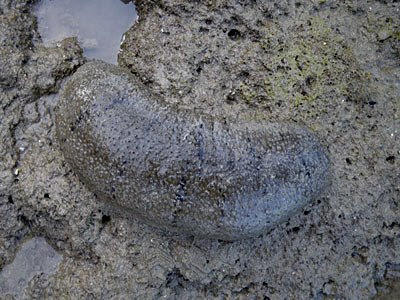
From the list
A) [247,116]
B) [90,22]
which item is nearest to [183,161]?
[247,116]

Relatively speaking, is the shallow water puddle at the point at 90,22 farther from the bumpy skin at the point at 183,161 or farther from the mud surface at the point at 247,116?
the bumpy skin at the point at 183,161

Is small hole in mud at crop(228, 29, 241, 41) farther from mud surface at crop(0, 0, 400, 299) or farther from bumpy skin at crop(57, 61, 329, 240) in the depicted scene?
bumpy skin at crop(57, 61, 329, 240)

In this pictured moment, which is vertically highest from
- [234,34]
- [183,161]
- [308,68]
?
[234,34]

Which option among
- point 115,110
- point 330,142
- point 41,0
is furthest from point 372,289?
point 41,0

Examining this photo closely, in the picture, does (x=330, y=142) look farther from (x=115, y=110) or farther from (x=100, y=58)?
(x=100, y=58)

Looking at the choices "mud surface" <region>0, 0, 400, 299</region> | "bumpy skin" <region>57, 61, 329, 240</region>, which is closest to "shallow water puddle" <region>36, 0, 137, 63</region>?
"mud surface" <region>0, 0, 400, 299</region>

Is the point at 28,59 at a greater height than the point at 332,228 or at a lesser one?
greater

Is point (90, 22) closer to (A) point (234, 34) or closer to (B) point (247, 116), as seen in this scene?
(A) point (234, 34)
